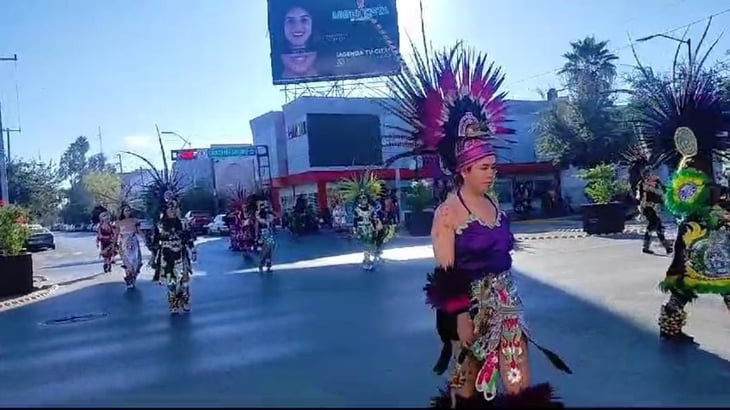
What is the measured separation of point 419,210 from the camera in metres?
29.9

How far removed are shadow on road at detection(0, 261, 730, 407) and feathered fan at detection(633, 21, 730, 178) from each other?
1850 mm

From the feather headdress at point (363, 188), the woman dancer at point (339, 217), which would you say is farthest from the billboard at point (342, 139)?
the feather headdress at point (363, 188)

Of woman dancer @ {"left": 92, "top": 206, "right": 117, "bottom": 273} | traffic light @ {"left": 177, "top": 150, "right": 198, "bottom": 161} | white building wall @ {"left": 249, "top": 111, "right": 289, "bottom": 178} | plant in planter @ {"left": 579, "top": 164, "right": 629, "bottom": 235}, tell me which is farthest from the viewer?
white building wall @ {"left": 249, "top": 111, "right": 289, "bottom": 178}

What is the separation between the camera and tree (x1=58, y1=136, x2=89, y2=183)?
12317 cm

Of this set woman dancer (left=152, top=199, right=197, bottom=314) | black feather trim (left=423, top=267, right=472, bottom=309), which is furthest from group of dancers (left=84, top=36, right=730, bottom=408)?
woman dancer (left=152, top=199, right=197, bottom=314)

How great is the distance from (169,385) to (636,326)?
4.69m

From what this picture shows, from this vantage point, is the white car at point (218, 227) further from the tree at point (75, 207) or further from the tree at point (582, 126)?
the tree at point (75, 207)

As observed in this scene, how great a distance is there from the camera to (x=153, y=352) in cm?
830

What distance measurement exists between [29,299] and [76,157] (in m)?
121

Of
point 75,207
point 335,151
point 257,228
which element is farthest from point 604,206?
point 75,207

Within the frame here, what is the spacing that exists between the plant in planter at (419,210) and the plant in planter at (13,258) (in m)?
16.2

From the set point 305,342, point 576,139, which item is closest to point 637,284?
point 305,342

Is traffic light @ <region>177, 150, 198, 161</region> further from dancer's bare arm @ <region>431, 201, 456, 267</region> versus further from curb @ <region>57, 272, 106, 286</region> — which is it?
dancer's bare arm @ <region>431, 201, 456, 267</region>

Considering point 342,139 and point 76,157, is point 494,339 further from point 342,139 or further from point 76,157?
point 76,157
